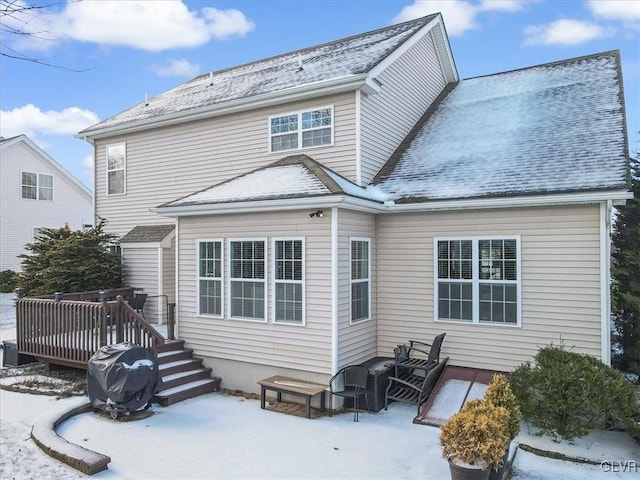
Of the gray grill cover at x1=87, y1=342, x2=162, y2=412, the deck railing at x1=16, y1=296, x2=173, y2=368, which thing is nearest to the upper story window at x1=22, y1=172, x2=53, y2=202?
the deck railing at x1=16, y1=296, x2=173, y2=368

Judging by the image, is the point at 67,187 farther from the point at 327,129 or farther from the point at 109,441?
the point at 109,441

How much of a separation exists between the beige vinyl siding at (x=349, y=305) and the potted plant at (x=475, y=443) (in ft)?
11.3

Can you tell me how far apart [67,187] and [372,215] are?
73.2ft

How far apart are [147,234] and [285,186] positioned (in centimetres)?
543

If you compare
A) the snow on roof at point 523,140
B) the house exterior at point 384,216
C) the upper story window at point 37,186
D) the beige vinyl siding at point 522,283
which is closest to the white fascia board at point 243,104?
the house exterior at point 384,216

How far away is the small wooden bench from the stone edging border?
2.93 m

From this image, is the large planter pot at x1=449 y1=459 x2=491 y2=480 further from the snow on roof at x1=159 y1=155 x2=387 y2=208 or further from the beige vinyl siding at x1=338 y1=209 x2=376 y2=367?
the snow on roof at x1=159 y1=155 x2=387 y2=208

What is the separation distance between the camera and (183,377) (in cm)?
888

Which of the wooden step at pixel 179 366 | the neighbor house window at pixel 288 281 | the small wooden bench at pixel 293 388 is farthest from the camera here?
the wooden step at pixel 179 366

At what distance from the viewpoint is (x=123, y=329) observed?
8.71m

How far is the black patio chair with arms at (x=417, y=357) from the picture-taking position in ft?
26.8

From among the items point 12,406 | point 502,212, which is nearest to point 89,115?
point 12,406

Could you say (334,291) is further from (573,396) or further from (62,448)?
(62,448)

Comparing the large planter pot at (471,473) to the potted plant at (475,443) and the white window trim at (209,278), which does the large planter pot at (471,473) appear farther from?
the white window trim at (209,278)
